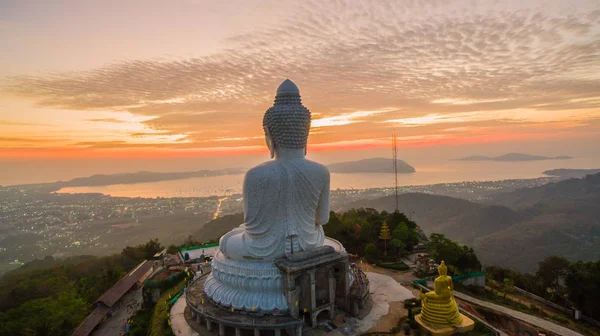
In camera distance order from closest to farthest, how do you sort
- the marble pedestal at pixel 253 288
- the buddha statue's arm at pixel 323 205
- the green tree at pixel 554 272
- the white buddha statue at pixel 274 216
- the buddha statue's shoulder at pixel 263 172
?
the marble pedestal at pixel 253 288 → the white buddha statue at pixel 274 216 → the buddha statue's shoulder at pixel 263 172 → the buddha statue's arm at pixel 323 205 → the green tree at pixel 554 272

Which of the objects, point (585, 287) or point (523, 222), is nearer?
point (585, 287)

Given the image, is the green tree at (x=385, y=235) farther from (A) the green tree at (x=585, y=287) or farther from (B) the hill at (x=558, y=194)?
(B) the hill at (x=558, y=194)

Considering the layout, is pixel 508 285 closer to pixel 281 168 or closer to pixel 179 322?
pixel 281 168

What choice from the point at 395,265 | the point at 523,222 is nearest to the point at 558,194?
the point at 523,222

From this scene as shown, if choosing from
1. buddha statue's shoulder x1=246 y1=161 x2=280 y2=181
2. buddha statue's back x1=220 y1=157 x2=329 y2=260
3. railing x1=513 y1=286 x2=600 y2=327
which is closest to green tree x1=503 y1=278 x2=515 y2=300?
railing x1=513 y1=286 x2=600 y2=327

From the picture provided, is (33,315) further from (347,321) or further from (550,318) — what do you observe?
(550,318)

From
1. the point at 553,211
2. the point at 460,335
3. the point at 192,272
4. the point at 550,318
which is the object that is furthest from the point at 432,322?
the point at 553,211

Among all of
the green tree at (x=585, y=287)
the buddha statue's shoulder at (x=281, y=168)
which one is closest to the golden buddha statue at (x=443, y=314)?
the buddha statue's shoulder at (x=281, y=168)
